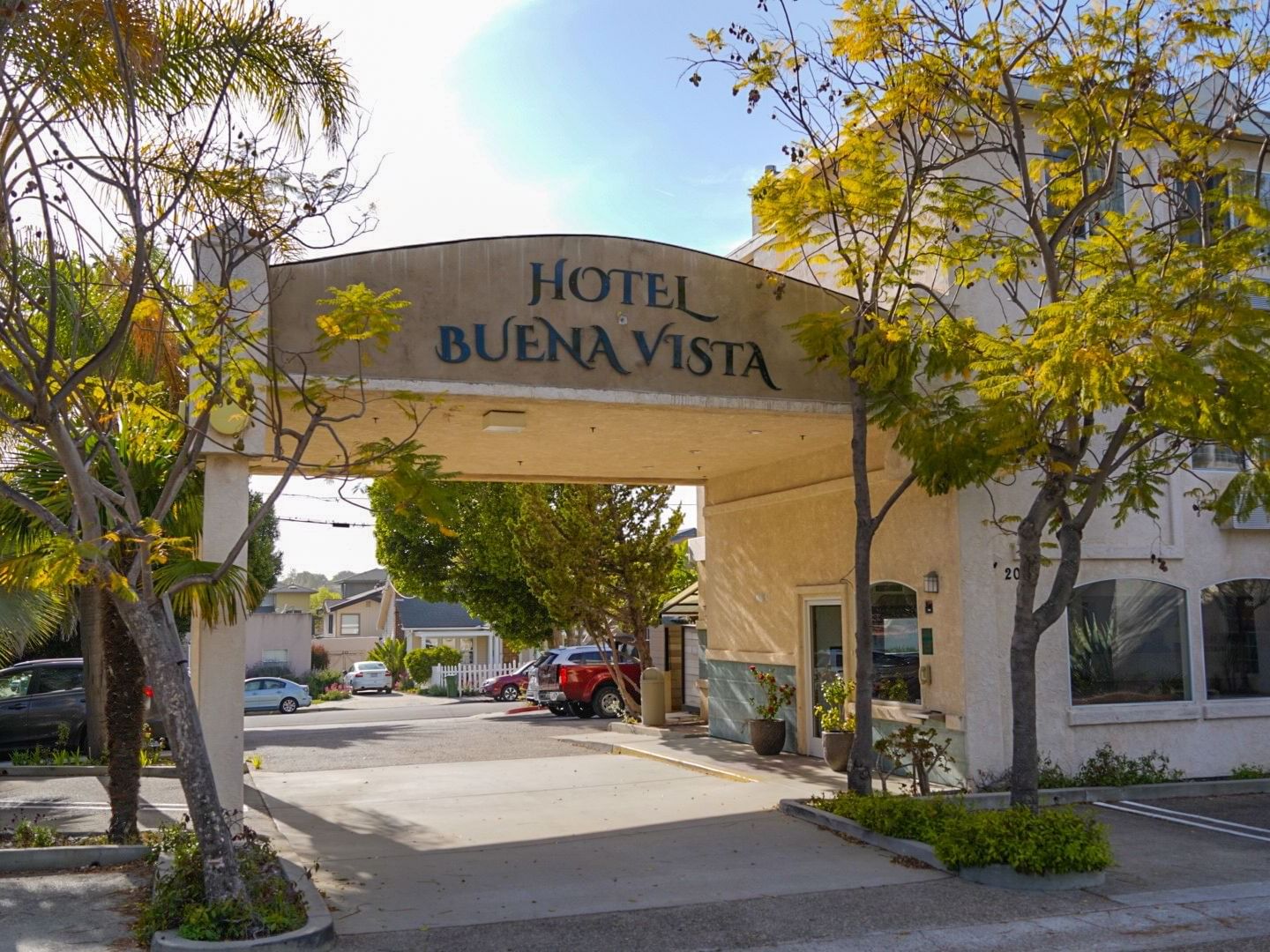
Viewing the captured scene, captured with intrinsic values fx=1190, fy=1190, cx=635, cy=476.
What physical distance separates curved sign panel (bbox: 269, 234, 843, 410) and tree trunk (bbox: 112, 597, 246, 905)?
15.0ft

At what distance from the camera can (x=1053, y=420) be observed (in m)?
10.3

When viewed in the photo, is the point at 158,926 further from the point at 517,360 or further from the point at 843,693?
the point at 843,693

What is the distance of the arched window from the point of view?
14.2 m

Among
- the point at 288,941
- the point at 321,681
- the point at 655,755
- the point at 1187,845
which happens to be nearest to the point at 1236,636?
the point at 1187,845

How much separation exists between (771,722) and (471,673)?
29611mm

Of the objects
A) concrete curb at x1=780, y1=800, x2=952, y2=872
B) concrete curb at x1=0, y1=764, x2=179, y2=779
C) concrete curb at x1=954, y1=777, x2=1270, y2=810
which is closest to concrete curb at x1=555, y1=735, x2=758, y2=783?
concrete curb at x1=780, y1=800, x2=952, y2=872

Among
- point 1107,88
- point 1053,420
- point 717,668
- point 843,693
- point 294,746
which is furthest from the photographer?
point 294,746

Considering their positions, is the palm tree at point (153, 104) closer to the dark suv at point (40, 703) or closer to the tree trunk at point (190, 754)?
the tree trunk at point (190, 754)

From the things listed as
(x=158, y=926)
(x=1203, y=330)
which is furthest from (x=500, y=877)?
(x=1203, y=330)

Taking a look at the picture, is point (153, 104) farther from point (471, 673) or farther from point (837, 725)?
point (471, 673)

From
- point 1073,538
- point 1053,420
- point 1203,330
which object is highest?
point 1203,330

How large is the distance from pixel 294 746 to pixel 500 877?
512 inches

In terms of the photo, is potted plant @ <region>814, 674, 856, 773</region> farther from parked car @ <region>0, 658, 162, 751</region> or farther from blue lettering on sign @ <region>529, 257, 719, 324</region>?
parked car @ <region>0, 658, 162, 751</region>

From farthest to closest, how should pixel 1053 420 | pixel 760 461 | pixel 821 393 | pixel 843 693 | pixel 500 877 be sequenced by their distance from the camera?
pixel 760 461 → pixel 843 693 → pixel 821 393 → pixel 1053 420 → pixel 500 877
